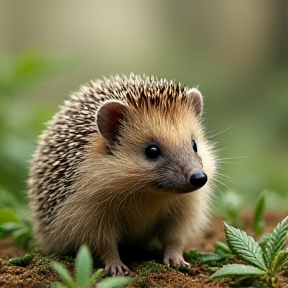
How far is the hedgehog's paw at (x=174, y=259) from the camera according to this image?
17.7 ft

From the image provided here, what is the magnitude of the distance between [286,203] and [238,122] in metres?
11.8

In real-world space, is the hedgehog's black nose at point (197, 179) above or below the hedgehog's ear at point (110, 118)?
below

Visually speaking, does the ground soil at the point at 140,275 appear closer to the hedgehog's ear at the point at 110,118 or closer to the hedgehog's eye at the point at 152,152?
the hedgehog's eye at the point at 152,152

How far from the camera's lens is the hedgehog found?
528cm

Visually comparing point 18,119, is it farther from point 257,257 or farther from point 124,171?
point 257,257

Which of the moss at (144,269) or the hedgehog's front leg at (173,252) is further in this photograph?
the hedgehog's front leg at (173,252)

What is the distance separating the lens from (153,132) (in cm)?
536

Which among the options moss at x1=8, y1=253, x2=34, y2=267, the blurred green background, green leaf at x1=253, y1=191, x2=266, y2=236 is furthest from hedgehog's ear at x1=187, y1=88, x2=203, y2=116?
the blurred green background

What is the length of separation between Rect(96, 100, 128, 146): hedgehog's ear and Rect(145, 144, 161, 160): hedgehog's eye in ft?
1.14

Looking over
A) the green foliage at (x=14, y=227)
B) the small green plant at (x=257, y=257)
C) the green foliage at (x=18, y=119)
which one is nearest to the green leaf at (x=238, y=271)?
the small green plant at (x=257, y=257)

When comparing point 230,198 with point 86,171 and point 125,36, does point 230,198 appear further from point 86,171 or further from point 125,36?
point 125,36

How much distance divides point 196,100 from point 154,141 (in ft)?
2.49

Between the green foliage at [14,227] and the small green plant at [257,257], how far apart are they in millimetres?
2311

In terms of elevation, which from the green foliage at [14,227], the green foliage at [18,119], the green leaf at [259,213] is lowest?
the green leaf at [259,213]
